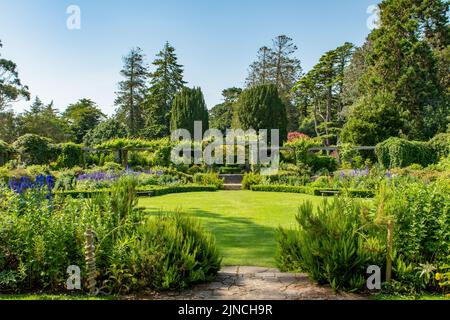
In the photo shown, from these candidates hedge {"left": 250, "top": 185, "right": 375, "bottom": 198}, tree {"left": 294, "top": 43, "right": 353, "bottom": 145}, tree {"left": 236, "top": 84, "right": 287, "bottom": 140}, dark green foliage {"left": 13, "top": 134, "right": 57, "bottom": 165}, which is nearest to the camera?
hedge {"left": 250, "top": 185, "right": 375, "bottom": 198}

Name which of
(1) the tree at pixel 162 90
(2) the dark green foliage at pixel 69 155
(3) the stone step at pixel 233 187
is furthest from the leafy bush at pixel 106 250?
(1) the tree at pixel 162 90

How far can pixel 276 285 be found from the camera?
3.77 m

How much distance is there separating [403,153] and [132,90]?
93.4 feet

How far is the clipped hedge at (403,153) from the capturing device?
53.3 ft

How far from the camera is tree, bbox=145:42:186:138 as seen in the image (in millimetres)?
35625

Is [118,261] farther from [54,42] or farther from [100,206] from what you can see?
[54,42]

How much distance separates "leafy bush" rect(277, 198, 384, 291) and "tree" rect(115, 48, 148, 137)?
34.6 meters

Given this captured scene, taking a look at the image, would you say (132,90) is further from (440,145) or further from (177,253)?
(177,253)

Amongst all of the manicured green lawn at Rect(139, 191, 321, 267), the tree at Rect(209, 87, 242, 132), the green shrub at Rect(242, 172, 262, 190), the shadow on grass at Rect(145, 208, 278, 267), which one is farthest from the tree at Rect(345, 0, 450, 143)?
the tree at Rect(209, 87, 242, 132)

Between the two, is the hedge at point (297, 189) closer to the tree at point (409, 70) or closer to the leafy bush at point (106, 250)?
the tree at point (409, 70)

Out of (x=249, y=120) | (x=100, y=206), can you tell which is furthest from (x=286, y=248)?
(x=249, y=120)

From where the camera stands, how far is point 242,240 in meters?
5.88

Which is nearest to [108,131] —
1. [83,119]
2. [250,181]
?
[83,119]

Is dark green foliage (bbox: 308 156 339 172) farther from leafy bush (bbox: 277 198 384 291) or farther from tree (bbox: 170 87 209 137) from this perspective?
leafy bush (bbox: 277 198 384 291)
